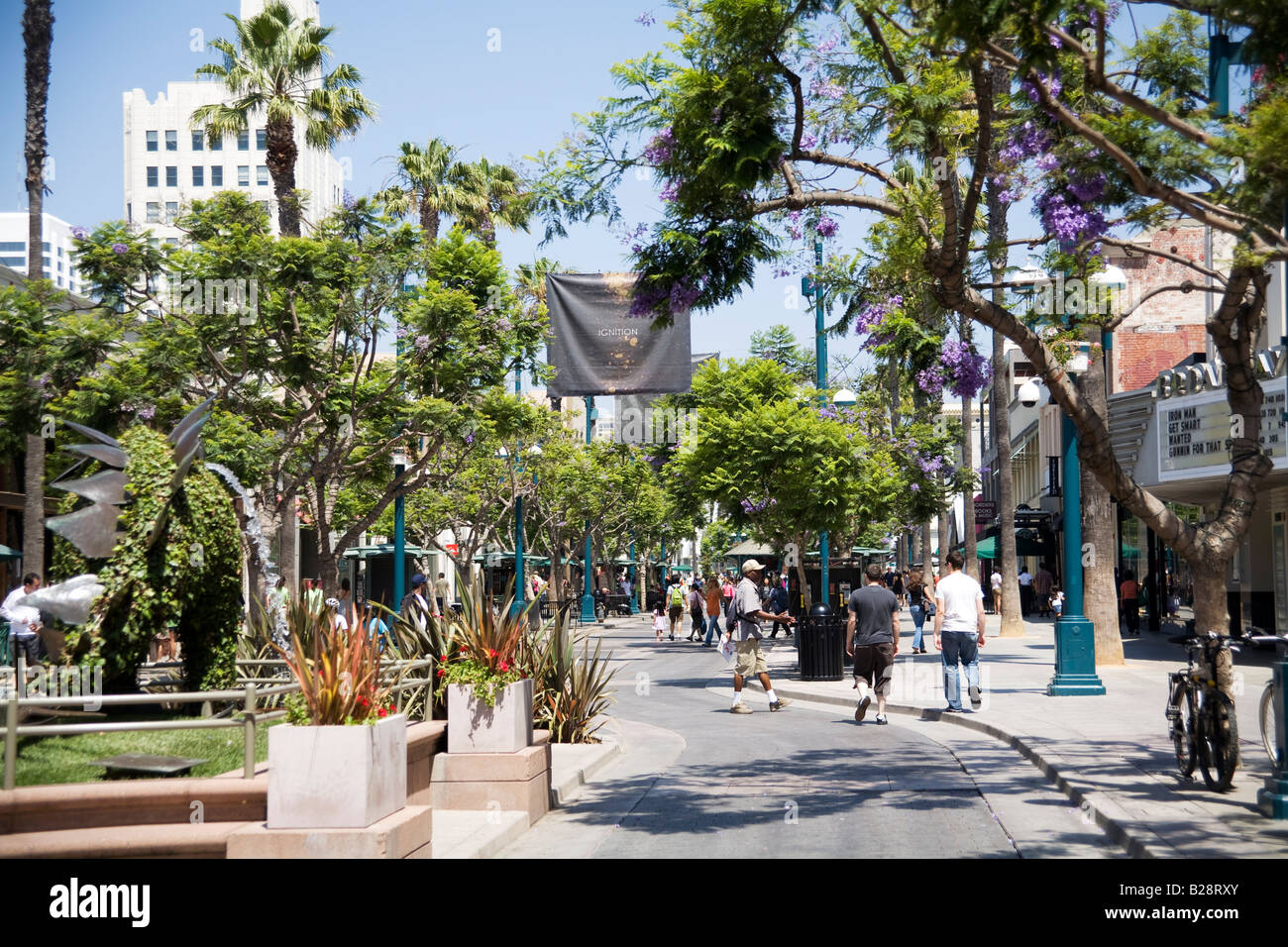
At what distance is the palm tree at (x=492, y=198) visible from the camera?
36062mm

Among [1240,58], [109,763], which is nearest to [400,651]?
[109,763]

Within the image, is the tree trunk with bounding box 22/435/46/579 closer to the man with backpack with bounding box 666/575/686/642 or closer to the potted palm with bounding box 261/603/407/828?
the man with backpack with bounding box 666/575/686/642

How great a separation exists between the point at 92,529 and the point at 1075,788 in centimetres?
809

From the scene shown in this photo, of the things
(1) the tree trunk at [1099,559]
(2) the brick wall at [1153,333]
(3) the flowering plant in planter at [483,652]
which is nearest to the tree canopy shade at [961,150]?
(3) the flowering plant in planter at [483,652]

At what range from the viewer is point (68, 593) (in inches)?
391

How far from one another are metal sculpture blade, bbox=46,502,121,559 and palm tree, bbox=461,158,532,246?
Result: 25.5 meters

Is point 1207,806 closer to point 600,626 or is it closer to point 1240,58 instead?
point 1240,58

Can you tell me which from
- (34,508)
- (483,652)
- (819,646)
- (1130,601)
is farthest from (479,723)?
(1130,601)

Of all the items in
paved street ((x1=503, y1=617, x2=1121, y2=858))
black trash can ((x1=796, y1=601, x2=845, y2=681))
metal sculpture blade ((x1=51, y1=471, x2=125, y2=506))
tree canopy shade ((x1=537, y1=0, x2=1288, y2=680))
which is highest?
tree canopy shade ((x1=537, y1=0, x2=1288, y2=680))

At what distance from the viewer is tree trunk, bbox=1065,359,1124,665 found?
2258 centimetres

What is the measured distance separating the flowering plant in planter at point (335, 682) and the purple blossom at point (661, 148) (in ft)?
19.1

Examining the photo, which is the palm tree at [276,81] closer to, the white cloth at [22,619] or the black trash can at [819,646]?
the white cloth at [22,619]

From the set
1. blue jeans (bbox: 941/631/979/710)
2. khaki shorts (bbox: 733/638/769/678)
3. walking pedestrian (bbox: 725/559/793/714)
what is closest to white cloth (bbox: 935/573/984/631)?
blue jeans (bbox: 941/631/979/710)

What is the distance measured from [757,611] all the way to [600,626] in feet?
113
